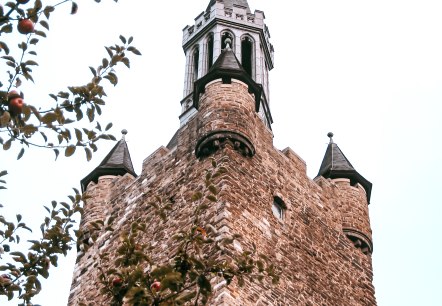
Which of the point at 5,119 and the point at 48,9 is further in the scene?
the point at 48,9

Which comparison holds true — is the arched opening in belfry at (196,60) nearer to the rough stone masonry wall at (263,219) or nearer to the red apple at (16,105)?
the rough stone masonry wall at (263,219)

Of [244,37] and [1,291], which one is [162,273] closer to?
[1,291]

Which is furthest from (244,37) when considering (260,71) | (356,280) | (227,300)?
(227,300)

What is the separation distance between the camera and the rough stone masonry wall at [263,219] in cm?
1417

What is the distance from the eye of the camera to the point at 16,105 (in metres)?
6.73

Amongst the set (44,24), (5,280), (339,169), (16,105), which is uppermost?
(339,169)

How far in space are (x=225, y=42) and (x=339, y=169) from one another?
22.2ft

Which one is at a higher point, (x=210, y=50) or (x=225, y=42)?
(x=210, y=50)

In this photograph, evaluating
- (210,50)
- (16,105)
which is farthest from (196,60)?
(16,105)

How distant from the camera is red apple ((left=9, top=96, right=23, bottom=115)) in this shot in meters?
6.73

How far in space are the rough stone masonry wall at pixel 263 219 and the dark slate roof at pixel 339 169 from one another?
19.6 inches

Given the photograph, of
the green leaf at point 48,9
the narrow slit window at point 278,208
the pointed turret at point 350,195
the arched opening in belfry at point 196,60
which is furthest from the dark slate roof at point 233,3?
the green leaf at point 48,9

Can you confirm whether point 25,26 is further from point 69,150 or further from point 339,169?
point 339,169

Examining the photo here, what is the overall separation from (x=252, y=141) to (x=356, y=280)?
3.04 meters
